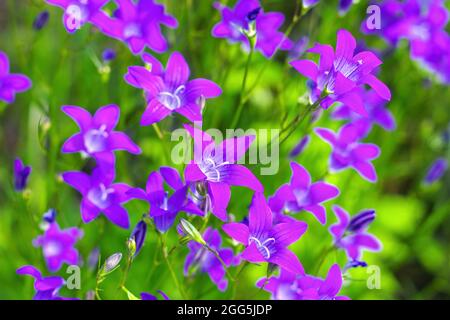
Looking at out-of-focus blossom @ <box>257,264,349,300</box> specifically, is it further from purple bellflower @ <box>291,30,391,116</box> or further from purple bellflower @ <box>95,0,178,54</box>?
purple bellflower @ <box>95,0,178,54</box>

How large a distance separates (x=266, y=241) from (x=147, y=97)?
0.36 m

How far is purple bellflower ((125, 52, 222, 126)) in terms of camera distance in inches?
47.1

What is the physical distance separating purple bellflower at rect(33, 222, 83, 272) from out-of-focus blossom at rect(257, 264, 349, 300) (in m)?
0.50

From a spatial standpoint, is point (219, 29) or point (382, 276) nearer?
point (219, 29)

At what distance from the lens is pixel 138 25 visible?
145 cm

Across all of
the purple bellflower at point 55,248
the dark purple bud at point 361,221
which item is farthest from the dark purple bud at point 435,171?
the purple bellflower at point 55,248

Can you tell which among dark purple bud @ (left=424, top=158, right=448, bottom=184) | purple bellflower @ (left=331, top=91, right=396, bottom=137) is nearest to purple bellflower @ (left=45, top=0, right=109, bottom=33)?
purple bellflower @ (left=331, top=91, right=396, bottom=137)

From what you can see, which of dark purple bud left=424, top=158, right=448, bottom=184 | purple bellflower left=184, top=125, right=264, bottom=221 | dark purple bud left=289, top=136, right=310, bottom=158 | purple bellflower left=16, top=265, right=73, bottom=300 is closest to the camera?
purple bellflower left=184, top=125, right=264, bottom=221

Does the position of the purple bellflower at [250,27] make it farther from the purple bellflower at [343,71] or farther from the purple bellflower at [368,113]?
the purple bellflower at [368,113]

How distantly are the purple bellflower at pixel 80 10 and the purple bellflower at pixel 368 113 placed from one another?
2.15 feet

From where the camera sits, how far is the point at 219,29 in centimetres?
145
